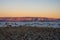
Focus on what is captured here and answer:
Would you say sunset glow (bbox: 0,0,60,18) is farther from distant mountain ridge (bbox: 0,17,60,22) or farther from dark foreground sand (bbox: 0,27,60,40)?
dark foreground sand (bbox: 0,27,60,40)

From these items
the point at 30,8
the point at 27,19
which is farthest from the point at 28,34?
the point at 30,8

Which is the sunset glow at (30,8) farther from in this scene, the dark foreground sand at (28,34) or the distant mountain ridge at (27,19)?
the dark foreground sand at (28,34)

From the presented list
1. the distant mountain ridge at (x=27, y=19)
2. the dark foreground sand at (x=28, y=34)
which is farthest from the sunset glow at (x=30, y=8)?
the dark foreground sand at (x=28, y=34)

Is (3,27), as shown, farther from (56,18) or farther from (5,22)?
(56,18)

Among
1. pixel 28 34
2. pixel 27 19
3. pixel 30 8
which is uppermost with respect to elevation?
pixel 30 8

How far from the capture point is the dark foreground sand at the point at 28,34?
1468 millimetres

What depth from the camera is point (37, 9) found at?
5.09 feet

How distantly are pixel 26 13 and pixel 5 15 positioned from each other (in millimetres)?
283

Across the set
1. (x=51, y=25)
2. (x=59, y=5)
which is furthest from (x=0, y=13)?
(x=59, y=5)

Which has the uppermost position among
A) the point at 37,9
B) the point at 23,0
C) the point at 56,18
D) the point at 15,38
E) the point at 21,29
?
the point at 23,0

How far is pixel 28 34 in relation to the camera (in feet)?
4.83

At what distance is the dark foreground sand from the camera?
1.47 m

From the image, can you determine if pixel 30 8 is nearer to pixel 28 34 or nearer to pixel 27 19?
pixel 27 19

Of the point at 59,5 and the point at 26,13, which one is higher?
the point at 59,5
